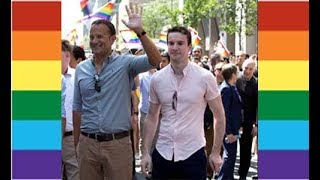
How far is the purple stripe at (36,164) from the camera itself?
4.38 metres

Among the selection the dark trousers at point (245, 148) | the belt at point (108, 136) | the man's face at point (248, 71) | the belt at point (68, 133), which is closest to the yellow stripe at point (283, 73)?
the belt at point (108, 136)

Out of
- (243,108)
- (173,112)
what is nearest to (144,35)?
(173,112)

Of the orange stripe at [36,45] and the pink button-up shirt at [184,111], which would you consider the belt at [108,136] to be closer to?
the pink button-up shirt at [184,111]

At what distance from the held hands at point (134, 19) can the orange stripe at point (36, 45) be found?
624 mm

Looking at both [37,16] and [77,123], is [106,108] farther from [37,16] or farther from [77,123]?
[37,16]

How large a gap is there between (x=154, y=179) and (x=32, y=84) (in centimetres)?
113

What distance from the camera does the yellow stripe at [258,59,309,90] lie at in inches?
173

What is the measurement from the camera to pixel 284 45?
4.38 meters

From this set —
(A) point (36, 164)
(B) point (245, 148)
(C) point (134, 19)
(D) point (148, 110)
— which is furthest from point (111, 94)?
(B) point (245, 148)

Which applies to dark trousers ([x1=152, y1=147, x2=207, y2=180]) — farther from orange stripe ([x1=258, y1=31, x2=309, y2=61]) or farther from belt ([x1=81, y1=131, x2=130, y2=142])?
orange stripe ([x1=258, y1=31, x2=309, y2=61])

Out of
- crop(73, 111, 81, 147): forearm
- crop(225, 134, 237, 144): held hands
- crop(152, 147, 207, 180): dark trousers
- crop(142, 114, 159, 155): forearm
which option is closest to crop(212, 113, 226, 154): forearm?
crop(152, 147, 207, 180): dark trousers

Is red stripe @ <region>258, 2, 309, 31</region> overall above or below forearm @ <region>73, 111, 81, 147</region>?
above

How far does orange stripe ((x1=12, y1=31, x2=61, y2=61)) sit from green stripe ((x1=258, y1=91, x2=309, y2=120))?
1.44 meters

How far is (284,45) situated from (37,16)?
166 centimetres
